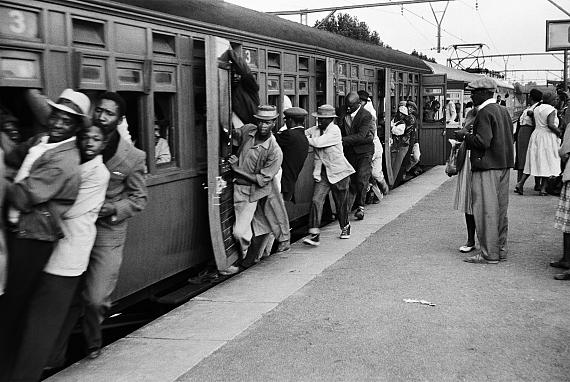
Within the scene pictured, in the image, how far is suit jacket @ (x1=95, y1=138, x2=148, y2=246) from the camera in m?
4.75

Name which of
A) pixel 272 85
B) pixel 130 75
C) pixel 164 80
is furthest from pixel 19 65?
pixel 272 85

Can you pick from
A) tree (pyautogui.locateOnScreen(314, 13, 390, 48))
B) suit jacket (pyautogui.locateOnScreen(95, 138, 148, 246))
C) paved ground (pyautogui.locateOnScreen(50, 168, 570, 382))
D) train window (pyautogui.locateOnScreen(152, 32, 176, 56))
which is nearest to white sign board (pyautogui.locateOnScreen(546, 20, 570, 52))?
paved ground (pyautogui.locateOnScreen(50, 168, 570, 382))

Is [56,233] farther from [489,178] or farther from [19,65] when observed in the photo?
[489,178]

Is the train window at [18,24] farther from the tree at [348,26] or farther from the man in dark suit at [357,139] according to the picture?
the tree at [348,26]

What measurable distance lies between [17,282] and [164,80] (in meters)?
2.65

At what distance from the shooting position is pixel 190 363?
471 centimetres

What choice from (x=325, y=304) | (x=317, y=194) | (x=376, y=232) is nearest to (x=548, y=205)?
(x=376, y=232)

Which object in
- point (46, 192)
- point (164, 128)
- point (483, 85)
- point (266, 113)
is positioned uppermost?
point (483, 85)

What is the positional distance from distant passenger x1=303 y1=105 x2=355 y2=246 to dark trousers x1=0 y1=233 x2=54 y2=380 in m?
Answer: 4.80

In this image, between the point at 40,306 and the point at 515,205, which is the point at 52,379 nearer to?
the point at 40,306

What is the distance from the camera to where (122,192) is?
4.91 metres

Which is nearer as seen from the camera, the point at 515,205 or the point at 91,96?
the point at 91,96

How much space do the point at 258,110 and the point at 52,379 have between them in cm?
363

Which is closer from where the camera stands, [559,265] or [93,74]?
[93,74]
